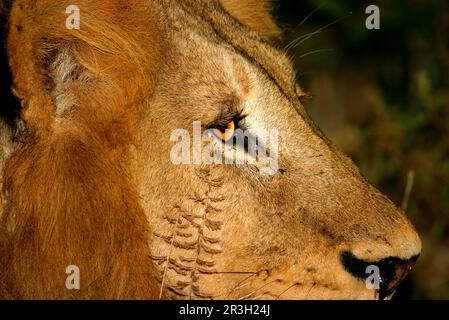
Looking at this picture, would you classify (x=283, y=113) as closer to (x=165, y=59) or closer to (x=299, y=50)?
(x=165, y=59)

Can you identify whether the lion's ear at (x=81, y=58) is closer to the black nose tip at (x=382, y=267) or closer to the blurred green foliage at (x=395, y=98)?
the black nose tip at (x=382, y=267)

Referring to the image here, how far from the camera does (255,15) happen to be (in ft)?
12.6

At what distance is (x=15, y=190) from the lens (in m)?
2.70

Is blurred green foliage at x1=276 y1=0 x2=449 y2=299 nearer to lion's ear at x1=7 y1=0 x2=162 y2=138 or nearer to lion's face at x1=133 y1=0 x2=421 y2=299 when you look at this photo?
lion's face at x1=133 y1=0 x2=421 y2=299

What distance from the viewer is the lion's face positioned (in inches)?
111

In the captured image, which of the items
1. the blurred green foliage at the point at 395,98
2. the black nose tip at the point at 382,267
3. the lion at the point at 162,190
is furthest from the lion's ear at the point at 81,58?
the blurred green foliage at the point at 395,98

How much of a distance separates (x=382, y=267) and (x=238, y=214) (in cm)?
53

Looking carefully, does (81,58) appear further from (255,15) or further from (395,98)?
(395,98)

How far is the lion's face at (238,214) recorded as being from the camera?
2.82 metres

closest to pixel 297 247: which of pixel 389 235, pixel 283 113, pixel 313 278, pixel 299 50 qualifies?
pixel 313 278

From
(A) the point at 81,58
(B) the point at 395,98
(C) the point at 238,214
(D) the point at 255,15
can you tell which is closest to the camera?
(A) the point at 81,58

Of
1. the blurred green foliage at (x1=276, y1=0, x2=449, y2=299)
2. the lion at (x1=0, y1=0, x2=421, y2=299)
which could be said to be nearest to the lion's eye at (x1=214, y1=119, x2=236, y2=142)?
the lion at (x1=0, y1=0, x2=421, y2=299)

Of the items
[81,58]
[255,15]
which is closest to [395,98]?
[255,15]

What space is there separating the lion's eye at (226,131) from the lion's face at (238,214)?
0.09 feet
